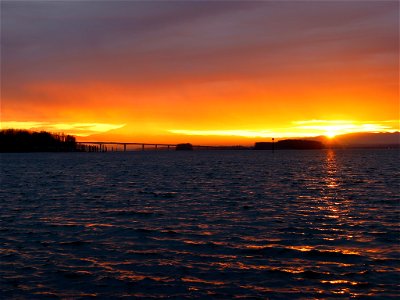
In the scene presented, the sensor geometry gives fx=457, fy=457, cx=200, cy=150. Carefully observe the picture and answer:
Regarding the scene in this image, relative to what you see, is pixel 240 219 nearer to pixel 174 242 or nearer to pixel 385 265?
pixel 174 242

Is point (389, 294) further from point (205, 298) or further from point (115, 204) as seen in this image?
point (115, 204)

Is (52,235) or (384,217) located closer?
(52,235)

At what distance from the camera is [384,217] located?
3062 centimetres

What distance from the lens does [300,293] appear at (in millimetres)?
15430

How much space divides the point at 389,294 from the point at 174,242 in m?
10.8

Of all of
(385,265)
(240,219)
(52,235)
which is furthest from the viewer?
(240,219)

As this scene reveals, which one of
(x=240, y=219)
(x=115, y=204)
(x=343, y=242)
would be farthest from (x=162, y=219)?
(x=343, y=242)

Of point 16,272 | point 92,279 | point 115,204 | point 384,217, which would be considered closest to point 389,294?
point 92,279

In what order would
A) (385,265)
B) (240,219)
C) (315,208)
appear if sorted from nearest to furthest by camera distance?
1. (385,265)
2. (240,219)
3. (315,208)

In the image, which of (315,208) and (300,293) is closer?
(300,293)

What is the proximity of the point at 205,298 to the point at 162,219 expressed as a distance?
A: 15.3 metres

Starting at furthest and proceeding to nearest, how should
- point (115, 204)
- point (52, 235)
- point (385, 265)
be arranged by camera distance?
point (115, 204)
point (52, 235)
point (385, 265)

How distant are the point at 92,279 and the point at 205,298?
4601 mm

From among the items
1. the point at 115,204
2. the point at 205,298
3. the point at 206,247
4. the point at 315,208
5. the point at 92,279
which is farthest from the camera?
the point at 115,204
